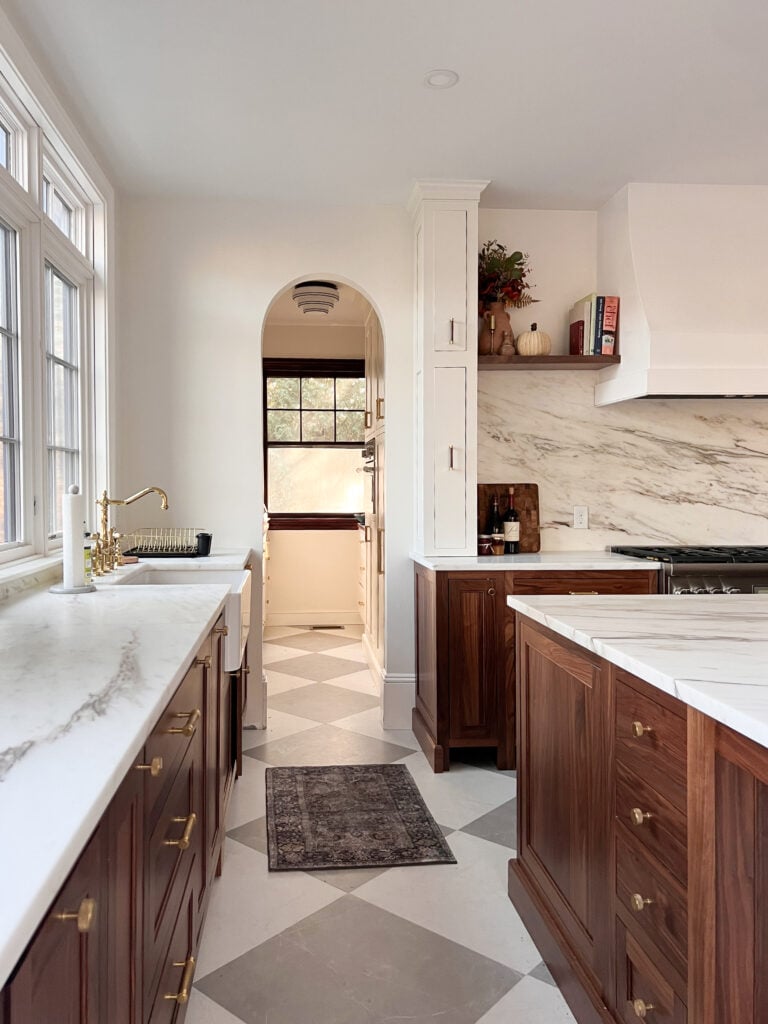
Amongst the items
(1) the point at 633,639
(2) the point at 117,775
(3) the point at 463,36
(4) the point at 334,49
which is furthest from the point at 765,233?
(2) the point at 117,775

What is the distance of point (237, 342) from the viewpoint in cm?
379

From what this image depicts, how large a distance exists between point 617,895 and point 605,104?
255 cm

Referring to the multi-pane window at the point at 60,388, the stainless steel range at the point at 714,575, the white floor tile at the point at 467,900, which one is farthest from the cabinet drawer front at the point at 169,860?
the stainless steel range at the point at 714,575

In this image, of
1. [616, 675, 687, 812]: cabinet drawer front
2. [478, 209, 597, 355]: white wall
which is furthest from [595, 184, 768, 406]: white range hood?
[616, 675, 687, 812]: cabinet drawer front

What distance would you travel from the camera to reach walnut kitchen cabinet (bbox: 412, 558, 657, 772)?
3.31 metres

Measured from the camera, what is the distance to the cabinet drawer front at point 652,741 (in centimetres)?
129

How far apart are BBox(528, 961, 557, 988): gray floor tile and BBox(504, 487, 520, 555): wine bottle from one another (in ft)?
6.72

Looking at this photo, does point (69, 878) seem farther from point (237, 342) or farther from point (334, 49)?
point (237, 342)

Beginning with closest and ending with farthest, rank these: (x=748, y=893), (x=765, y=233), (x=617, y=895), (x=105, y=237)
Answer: (x=748, y=893)
(x=617, y=895)
(x=105, y=237)
(x=765, y=233)

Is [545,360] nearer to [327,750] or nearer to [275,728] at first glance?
[327,750]

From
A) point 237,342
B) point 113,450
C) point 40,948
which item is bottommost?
point 40,948

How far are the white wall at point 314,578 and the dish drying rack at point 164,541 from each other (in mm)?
2792

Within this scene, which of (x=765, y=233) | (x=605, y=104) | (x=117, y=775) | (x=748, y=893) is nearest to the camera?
(x=117, y=775)

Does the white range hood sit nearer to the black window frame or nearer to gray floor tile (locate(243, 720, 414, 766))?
gray floor tile (locate(243, 720, 414, 766))
